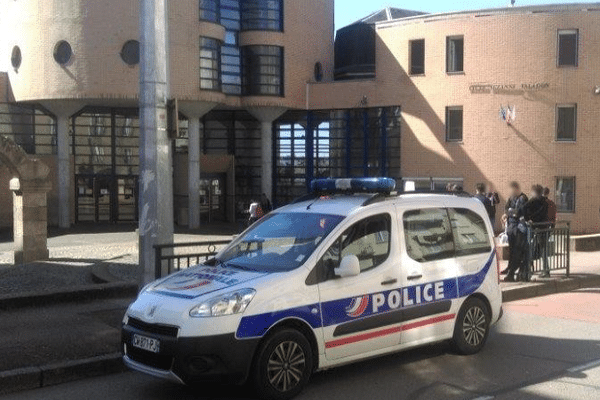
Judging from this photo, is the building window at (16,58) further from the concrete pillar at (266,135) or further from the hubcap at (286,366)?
the hubcap at (286,366)

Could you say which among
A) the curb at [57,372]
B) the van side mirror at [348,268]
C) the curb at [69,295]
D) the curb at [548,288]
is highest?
the van side mirror at [348,268]

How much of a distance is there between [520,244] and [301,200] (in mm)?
6443

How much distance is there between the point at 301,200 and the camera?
8734 mm

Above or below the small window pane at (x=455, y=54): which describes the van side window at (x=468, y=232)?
below

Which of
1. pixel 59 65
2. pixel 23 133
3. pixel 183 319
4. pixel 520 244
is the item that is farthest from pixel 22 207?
pixel 23 133

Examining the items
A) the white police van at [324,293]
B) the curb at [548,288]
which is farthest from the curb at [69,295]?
the curb at [548,288]

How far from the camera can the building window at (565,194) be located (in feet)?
99.2

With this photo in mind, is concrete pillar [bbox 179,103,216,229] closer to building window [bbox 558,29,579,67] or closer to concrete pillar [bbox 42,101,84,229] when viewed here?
concrete pillar [bbox 42,101,84,229]

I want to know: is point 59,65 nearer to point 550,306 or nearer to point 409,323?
point 550,306

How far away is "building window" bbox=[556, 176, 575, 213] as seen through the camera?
30250mm

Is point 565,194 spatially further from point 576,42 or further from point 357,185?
point 357,185

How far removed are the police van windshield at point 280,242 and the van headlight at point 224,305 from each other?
0.58 metres

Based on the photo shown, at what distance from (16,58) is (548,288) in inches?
1031

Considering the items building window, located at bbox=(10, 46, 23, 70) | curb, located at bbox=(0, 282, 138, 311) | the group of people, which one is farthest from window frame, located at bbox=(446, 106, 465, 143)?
curb, located at bbox=(0, 282, 138, 311)
